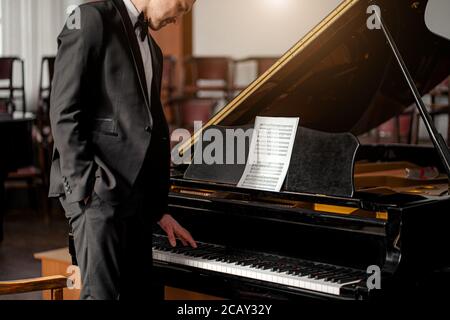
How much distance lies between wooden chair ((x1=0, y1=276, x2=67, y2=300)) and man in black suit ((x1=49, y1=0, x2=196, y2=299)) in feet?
0.69

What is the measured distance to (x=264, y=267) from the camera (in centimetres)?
260

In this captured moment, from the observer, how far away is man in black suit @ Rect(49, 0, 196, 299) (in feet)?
7.08

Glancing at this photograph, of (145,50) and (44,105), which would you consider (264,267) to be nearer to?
(145,50)

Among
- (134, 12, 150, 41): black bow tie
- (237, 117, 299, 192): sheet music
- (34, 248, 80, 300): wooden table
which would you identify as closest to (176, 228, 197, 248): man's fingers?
(237, 117, 299, 192): sheet music

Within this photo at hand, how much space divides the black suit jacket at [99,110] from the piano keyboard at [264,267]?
591 millimetres

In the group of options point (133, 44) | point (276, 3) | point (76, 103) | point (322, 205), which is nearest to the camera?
point (76, 103)

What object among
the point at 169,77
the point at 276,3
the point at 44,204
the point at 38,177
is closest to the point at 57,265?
the point at 38,177

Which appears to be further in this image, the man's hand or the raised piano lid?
the raised piano lid

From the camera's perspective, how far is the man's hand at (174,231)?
108 inches

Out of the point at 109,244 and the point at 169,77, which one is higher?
the point at 169,77

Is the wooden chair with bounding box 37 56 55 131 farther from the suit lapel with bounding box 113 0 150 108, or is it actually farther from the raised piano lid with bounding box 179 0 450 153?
the suit lapel with bounding box 113 0 150 108

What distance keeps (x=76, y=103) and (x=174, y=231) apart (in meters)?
0.80

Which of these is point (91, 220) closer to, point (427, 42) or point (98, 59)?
point (98, 59)

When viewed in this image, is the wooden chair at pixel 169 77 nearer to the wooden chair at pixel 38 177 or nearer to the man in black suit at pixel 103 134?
the wooden chair at pixel 38 177
